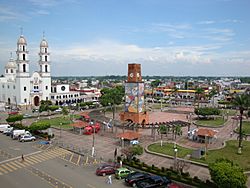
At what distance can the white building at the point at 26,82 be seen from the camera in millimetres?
88438

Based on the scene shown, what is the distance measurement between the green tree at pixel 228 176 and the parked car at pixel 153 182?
5630 mm

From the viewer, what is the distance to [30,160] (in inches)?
1372

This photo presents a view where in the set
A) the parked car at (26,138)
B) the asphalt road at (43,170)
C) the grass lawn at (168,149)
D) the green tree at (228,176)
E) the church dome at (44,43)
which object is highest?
the church dome at (44,43)

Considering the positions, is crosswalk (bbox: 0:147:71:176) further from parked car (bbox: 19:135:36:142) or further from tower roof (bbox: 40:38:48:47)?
tower roof (bbox: 40:38:48:47)

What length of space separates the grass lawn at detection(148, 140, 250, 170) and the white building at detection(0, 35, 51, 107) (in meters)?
63.8

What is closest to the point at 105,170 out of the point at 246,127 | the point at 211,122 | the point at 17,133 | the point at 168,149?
the point at 168,149

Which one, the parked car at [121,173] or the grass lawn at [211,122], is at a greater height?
the parked car at [121,173]

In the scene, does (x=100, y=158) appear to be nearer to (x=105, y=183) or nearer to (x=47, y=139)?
(x=105, y=183)

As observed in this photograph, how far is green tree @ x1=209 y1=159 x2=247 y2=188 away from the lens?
22125 mm

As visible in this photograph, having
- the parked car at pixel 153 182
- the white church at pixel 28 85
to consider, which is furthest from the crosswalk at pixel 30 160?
the white church at pixel 28 85

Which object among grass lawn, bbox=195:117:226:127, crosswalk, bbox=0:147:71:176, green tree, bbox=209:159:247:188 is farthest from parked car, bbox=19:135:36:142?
grass lawn, bbox=195:117:226:127

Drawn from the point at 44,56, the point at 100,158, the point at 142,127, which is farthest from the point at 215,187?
the point at 44,56

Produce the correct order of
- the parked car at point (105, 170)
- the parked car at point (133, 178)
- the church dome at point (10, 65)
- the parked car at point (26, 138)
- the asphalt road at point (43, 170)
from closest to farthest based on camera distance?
the parked car at point (133, 178)
the asphalt road at point (43, 170)
the parked car at point (105, 170)
the parked car at point (26, 138)
the church dome at point (10, 65)

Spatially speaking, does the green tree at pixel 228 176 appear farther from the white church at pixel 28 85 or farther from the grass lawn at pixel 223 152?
the white church at pixel 28 85
